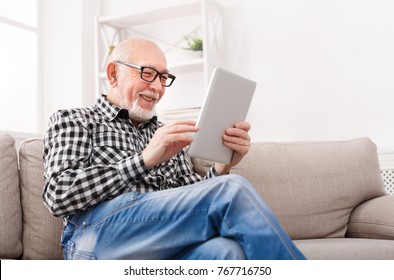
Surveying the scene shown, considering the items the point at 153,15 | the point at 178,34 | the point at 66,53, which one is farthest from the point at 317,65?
the point at 66,53

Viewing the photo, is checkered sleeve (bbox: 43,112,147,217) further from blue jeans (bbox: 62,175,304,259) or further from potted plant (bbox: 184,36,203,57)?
potted plant (bbox: 184,36,203,57)

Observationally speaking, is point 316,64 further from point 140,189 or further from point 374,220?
point 140,189

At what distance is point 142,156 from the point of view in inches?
50.6

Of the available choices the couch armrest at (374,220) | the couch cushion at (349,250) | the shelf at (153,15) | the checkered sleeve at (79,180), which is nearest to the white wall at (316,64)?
the shelf at (153,15)

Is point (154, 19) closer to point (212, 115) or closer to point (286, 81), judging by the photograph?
point (286, 81)

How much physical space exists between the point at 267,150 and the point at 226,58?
1.32 meters

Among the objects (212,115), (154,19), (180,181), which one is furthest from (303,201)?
(154,19)

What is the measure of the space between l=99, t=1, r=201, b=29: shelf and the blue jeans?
2043 millimetres

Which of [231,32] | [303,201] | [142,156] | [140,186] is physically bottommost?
[303,201]

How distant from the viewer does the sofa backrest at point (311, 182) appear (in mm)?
1833

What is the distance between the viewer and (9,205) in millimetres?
1500

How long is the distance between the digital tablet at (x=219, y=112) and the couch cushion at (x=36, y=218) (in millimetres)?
516

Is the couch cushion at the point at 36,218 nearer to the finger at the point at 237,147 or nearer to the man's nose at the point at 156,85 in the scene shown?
the man's nose at the point at 156,85

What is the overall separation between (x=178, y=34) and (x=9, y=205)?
2.02 meters
